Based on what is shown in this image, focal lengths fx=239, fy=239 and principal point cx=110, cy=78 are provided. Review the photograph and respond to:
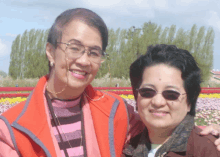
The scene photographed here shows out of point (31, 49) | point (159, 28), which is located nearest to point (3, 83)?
point (31, 49)

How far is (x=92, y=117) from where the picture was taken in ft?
6.57

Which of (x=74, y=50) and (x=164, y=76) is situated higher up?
(x=74, y=50)

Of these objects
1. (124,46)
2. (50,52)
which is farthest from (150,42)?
(50,52)

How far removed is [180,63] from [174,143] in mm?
575

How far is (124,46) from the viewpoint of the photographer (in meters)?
26.2

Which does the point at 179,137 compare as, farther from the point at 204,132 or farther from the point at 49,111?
the point at 49,111

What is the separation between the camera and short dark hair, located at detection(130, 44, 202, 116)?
1.76 meters

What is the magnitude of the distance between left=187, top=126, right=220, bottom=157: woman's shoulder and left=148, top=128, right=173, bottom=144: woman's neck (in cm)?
19

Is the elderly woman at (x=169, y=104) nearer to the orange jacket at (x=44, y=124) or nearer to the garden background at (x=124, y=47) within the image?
the orange jacket at (x=44, y=124)

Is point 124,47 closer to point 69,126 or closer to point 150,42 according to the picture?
point 150,42

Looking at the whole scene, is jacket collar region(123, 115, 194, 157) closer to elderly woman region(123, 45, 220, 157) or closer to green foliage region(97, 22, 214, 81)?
elderly woman region(123, 45, 220, 157)

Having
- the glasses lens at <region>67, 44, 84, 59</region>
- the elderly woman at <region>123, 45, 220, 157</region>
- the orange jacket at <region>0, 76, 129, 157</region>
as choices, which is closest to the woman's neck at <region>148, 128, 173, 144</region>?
the elderly woman at <region>123, 45, 220, 157</region>

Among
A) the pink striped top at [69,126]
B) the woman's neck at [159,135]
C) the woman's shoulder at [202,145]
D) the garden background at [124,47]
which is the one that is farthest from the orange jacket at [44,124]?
the garden background at [124,47]

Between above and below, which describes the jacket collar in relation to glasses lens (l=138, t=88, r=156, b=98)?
below
